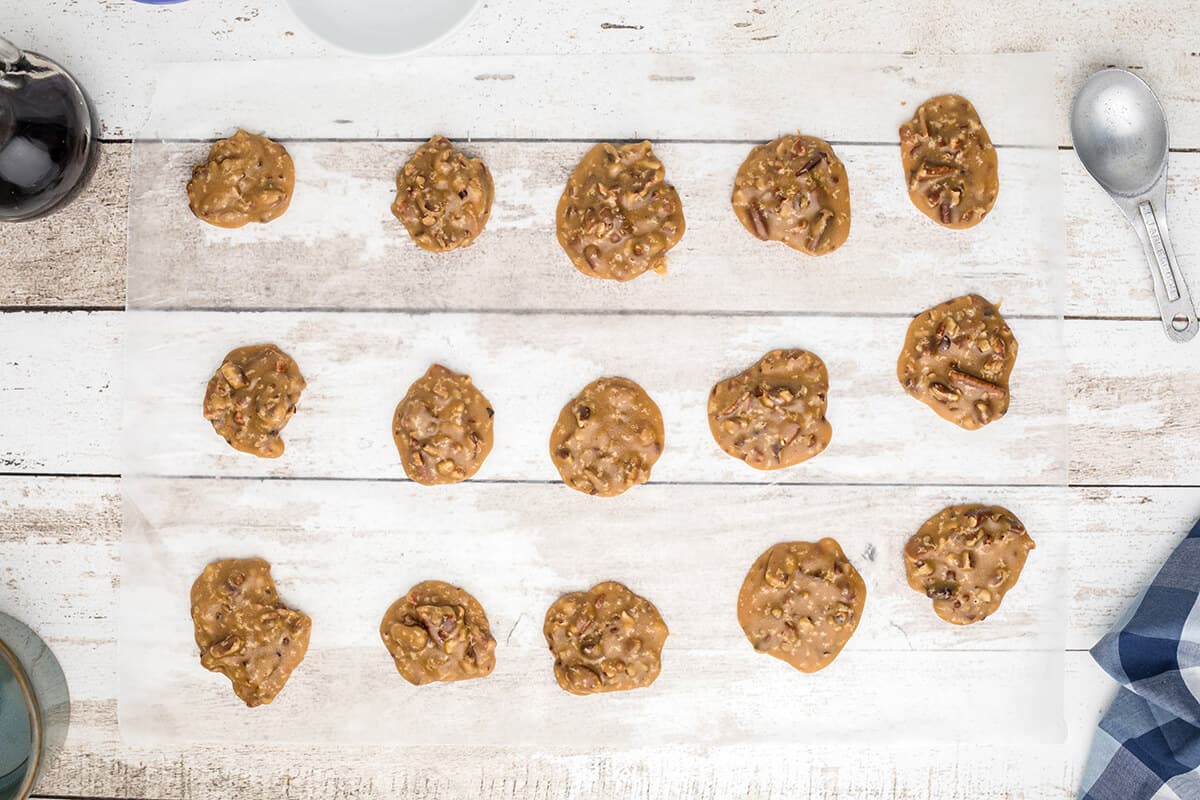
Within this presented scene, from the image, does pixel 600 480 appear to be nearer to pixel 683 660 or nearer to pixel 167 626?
pixel 683 660

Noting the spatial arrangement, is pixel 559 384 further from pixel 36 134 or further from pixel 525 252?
pixel 36 134

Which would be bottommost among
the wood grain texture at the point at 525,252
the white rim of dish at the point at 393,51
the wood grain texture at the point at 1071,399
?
the wood grain texture at the point at 1071,399

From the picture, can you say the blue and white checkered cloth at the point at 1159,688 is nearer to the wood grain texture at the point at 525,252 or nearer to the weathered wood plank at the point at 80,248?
the wood grain texture at the point at 525,252

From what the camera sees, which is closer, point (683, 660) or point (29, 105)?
point (29, 105)

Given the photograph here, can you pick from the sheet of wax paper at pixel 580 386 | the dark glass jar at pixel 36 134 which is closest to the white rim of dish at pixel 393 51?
the sheet of wax paper at pixel 580 386

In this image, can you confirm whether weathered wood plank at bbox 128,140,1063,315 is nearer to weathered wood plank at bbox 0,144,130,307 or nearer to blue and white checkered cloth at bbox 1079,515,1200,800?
weathered wood plank at bbox 0,144,130,307

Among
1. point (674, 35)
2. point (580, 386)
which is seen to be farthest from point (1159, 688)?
point (674, 35)

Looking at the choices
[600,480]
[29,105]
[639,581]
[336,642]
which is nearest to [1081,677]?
[639,581]
